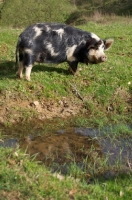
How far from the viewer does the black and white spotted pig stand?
6898mm

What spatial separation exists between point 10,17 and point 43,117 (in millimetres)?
28854

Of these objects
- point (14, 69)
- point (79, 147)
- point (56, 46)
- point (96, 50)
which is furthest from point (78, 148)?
point (14, 69)

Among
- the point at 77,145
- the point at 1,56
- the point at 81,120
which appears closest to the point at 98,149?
the point at 77,145

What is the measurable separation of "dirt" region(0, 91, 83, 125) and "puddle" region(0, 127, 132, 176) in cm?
56

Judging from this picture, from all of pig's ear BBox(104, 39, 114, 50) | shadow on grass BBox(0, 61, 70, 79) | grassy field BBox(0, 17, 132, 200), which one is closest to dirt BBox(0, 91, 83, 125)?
grassy field BBox(0, 17, 132, 200)

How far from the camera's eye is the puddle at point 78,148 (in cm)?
495

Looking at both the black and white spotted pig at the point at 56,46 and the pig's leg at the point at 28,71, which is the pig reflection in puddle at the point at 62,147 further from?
the black and white spotted pig at the point at 56,46

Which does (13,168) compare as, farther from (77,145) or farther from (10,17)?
(10,17)

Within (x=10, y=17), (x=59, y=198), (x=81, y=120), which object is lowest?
(x=10, y=17)

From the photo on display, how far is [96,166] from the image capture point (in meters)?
4.88

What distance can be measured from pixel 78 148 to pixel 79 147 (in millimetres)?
54

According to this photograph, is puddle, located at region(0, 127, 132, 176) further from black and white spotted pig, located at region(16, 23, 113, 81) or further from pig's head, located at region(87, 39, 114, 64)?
pig's head, located at region(87, 39, 114, 64)

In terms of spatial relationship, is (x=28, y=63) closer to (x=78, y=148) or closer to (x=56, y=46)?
(x=56, y=46)

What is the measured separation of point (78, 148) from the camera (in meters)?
5.52
